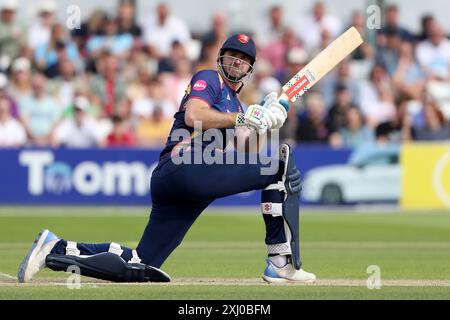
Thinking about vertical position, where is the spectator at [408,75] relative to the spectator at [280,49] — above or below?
below

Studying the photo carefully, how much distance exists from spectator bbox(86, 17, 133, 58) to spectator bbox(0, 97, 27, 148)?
2.18 meters

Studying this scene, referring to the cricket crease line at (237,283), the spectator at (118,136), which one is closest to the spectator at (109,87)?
the spectator at (118,136)

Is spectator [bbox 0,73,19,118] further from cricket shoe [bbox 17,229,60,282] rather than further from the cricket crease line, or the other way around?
cricket shoe [bbox 17,229,60,282]

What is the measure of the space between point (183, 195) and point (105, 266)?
0.78m

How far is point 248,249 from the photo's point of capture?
11.7 meters

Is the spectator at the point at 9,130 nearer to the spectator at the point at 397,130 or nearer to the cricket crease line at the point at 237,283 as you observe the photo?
the spectator at the point at 397,130

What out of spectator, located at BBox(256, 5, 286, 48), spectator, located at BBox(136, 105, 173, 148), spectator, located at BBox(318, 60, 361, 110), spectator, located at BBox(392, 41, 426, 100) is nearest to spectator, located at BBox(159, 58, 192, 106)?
spectator, located at BBox(136, 105, 173, 148)

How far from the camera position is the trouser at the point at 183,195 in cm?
784

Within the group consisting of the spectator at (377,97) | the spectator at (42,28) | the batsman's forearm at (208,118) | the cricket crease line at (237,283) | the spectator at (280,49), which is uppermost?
the spectator at (42,28)

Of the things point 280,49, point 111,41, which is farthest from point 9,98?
point 280,49

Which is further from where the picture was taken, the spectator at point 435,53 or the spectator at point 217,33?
the spectator at point 435,53

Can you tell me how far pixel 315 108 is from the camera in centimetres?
1880

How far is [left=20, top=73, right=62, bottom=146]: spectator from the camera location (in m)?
18.1

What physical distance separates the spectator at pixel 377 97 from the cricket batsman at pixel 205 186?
37.8 ft
